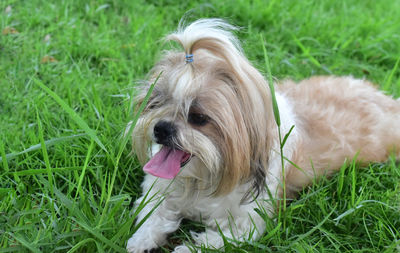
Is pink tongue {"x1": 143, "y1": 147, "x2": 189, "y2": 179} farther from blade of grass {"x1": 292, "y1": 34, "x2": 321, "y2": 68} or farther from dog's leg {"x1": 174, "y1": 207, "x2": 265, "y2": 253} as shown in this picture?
blade of grass {"x1": 292, "y1": 34, "x2": 321, "y2": 68}

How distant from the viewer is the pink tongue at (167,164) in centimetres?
236

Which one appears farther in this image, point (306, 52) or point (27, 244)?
point (306, 52)

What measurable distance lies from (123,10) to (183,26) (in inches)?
91.7

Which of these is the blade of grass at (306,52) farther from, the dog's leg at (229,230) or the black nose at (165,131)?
the black nose at (165,131)

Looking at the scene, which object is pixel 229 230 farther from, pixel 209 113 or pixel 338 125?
pixel 338 125

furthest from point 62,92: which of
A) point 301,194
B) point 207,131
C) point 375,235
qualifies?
point 375,235

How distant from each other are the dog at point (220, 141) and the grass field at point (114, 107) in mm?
134

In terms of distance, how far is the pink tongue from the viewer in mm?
2357

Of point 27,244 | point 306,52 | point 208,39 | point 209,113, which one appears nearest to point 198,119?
point 209,113

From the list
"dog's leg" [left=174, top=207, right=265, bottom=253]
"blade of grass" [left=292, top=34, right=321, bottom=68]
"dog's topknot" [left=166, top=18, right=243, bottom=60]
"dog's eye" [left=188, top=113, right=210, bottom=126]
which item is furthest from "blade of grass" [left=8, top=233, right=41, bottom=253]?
"blade of grass" [left=292, top=34, right=321, bottom=68]

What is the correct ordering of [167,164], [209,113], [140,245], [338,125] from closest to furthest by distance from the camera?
[209,113] < [167,164] < [140,245] < [338,125]

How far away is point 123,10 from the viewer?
4762 millimetres

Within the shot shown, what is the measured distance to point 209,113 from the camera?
7.34ft

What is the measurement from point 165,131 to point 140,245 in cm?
76
